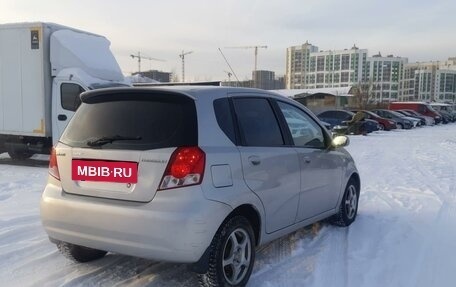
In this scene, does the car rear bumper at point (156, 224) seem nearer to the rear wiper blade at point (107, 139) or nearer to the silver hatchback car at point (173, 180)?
the silver hatchback car at point (173, 180)

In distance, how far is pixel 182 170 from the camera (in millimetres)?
3396

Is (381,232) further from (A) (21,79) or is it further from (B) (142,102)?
(A) (21,79)

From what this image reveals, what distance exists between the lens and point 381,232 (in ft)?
18.5

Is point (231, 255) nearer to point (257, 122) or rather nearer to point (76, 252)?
point (257, 122)

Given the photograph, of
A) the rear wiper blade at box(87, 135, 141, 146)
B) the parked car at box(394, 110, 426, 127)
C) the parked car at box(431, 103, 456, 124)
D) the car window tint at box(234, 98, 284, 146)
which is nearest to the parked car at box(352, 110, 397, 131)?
the parked car at box(394, 110, 426, 127)

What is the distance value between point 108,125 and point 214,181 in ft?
3.34

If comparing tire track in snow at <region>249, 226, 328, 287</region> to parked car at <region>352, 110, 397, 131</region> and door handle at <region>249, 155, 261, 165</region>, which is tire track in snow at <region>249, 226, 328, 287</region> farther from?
parked car at <region>352, 110, 397, 131</region>

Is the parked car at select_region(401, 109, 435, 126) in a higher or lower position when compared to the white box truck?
lower

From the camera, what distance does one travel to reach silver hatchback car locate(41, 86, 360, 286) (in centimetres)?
339

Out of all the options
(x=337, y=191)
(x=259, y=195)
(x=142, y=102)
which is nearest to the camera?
(x=142, y=102)

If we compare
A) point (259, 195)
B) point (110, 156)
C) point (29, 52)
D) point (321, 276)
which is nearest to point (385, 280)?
point (321, 276)

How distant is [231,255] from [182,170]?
900 millimetres

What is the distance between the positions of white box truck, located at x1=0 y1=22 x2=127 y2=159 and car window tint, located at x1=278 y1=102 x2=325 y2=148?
7.35m

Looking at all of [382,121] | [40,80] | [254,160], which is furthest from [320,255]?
[382,121]
